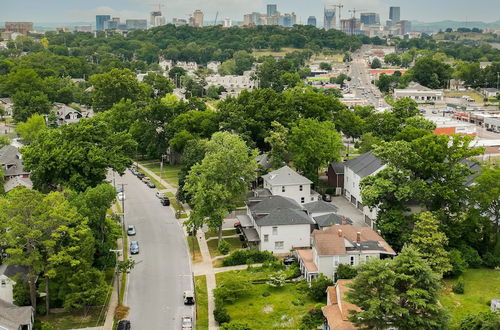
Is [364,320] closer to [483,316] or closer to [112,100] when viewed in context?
[483,316]

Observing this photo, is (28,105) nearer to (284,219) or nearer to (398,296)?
(284,219)

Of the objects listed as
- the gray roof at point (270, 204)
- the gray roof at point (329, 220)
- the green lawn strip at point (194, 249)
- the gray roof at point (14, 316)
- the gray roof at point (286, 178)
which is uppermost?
the gray roof at point (286, 178)

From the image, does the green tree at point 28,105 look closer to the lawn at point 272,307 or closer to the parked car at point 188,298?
the lawn at point 272,307

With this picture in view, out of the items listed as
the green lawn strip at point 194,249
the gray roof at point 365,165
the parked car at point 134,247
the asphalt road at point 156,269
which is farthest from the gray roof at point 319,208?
the parked car at point 134,247

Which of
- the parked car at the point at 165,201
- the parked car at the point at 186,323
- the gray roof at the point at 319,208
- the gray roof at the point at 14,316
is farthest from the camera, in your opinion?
the parked car at the point at 165,201

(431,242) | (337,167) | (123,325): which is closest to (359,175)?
(337,167)

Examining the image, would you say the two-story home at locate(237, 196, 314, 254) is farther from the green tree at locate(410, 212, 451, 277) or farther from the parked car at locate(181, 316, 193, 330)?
the parked car at locate(181, 316, 193, 330)
